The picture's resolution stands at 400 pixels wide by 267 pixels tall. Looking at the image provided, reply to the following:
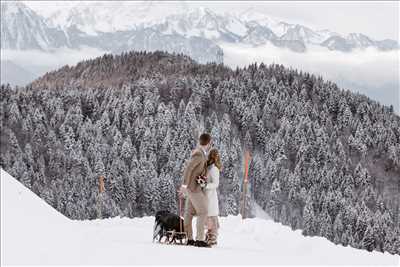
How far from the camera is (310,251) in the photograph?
1166 centimetres

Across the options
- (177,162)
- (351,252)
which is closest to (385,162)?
(177,162)

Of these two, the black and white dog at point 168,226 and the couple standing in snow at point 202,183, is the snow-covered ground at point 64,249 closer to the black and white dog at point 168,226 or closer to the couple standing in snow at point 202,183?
the couple standing in snow at point 202,183

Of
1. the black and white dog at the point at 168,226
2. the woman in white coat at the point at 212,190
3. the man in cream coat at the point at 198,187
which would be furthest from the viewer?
the black and white dog at the point at 168,226

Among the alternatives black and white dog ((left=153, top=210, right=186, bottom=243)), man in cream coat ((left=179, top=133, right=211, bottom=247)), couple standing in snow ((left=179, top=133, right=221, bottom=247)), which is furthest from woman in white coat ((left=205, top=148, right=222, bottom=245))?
black and white dog ((left=153, top=210, right=186, bottom=243))

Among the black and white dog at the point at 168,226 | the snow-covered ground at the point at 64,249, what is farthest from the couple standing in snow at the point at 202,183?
the snow-covered ground at the point at 64,249

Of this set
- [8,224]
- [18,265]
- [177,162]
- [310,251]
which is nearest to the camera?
[18,265]

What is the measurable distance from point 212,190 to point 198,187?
0.38 meters

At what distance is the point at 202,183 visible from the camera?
1037 cm

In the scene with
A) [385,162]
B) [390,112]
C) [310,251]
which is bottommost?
[310,251]

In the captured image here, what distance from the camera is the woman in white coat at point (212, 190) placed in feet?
34.3

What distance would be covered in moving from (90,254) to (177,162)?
341 feet

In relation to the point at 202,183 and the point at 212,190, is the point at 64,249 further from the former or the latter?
the point at 212,190

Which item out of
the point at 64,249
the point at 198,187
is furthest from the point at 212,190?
the point at 64,249

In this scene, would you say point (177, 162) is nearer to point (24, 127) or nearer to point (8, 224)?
point (24, 127)
